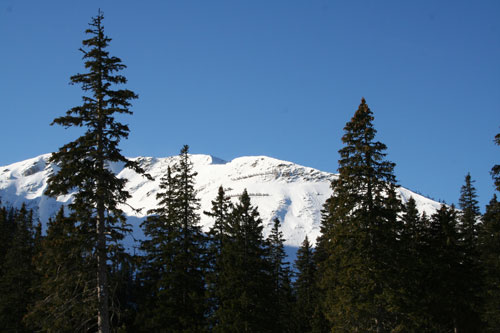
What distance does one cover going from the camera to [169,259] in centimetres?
3250

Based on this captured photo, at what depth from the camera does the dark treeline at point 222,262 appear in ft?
58.3

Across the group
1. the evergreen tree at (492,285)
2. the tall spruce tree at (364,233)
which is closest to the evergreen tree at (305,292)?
the evergreen tree at (492,285)

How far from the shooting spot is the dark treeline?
17781 mm

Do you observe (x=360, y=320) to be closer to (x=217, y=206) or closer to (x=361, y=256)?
(x=361, y=256)

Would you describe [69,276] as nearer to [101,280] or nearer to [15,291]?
[101,280]

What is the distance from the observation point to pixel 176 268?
32344 mm

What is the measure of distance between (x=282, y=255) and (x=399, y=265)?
2667 cm

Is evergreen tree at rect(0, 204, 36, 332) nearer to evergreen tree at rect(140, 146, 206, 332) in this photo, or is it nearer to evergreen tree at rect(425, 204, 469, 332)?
evergreen tree at rect(140, 146, 206, 332)

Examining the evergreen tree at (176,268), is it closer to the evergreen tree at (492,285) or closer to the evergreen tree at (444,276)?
the evergreen tree at (444,276)

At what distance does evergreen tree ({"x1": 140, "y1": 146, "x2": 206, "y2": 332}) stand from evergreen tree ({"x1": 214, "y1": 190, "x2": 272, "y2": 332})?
2017 mm

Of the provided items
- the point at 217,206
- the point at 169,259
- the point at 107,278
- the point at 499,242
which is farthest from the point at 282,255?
the point at 107,278

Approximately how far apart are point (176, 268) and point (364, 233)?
1433cm

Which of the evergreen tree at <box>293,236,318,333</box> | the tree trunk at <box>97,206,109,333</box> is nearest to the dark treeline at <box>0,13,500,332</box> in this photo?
the tree trunk at <box>97,206,109,333</box>

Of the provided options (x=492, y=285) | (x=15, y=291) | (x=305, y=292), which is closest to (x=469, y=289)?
(x=492, y=285)
